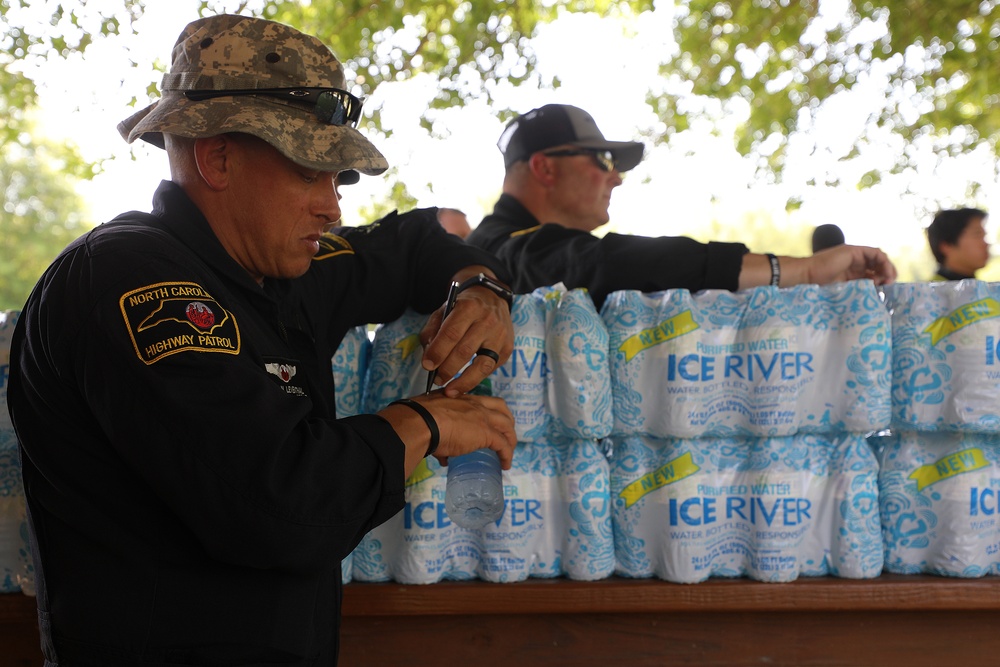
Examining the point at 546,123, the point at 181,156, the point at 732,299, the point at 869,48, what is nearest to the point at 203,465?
the point at 181,156

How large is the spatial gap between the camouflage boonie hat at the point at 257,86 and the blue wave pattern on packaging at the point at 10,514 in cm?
70

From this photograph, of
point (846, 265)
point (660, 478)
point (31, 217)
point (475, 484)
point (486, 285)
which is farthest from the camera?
point (31, 217)

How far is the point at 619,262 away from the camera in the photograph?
2125 mm

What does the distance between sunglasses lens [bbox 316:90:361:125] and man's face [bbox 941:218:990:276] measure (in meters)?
4.12

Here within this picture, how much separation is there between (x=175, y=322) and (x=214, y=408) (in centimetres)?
12

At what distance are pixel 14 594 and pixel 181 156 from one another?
3.27ft

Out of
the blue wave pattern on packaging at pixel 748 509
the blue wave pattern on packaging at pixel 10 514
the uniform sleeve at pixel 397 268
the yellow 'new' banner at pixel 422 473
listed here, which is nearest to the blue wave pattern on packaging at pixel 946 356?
the blue wave pattern on packaging at pixel 748 509

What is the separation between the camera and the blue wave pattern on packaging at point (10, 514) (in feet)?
5.92

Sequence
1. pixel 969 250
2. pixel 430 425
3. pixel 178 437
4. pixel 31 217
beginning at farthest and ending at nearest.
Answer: pixel 31 217 < pixel 969 250 < pixel 430 425 < pixel 178 437

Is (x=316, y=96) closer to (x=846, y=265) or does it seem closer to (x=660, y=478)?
(x=660, y=478)

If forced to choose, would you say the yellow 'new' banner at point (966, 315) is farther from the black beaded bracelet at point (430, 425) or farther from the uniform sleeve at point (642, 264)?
the black beaded bracelet at point (430, 425)

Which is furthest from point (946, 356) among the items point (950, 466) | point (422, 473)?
point (422, 473)

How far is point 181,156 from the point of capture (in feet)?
4.66

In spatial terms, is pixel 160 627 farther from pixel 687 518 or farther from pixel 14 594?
pixel 687 518
